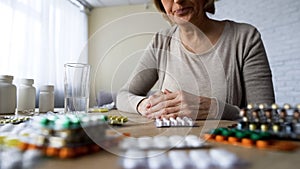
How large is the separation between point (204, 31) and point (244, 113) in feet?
A: 1.79

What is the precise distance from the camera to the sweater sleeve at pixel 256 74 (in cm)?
63

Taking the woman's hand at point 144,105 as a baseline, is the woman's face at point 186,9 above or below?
above

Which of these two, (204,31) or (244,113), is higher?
(204,31)

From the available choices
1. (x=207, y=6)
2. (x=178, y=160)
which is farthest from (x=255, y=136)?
(x=207, y=6)

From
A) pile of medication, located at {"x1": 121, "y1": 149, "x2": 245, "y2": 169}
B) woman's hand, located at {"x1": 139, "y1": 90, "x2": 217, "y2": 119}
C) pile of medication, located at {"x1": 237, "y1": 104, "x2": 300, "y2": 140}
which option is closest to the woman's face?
woman's hand, located at {"x1": 139, "y1": 90, "x2": 217, "y2": 119}

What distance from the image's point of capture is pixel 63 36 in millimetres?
2816

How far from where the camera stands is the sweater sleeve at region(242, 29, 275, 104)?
63cm

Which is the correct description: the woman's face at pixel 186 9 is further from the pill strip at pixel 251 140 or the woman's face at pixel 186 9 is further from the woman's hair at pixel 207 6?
the pill strip at pixel 251 140

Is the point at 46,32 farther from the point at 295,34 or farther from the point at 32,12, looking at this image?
the point at 295,34

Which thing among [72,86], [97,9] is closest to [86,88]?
[72,86]

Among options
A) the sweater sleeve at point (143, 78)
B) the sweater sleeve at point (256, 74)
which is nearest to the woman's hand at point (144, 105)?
the sweater sleeve at point (143, 78)

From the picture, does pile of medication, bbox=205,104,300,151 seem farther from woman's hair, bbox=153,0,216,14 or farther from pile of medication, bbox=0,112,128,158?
woman's hair, bbox=153,0,216,14

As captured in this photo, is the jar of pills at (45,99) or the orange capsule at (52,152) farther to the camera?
the jar of pills at (45,99)

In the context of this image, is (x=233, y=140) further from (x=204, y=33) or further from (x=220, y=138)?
(x=204, y=33)
